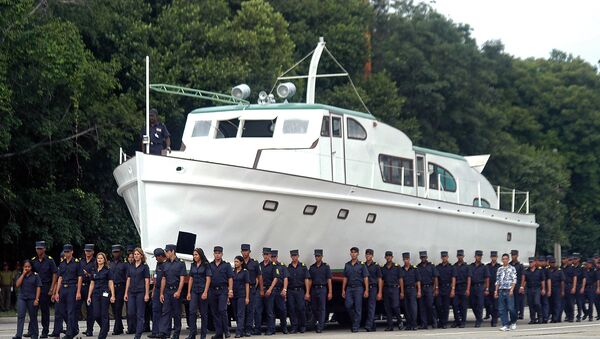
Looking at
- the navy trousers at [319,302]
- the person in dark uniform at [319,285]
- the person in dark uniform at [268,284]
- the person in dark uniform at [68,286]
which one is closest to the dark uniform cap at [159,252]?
the person in dark uniform at [68,286]

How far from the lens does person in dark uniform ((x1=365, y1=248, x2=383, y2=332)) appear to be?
23172 mm

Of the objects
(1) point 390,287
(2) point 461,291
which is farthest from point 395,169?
(1) point 390,287

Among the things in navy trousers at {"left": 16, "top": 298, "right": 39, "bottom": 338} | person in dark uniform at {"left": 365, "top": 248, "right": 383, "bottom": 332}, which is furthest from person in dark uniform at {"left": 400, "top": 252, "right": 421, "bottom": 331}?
navy trousers at {"left": 16, "top": 298, "right": 39, "bottom": 338}

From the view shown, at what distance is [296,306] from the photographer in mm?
22453

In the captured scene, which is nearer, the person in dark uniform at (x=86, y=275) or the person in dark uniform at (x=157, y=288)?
the person in dark uniform at (x=157, y=288)

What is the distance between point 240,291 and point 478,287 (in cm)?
631

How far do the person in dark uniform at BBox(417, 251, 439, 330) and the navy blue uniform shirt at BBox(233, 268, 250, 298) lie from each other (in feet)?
15.4

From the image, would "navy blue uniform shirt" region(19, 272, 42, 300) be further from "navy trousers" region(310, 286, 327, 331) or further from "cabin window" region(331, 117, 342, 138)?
"cabin window" region(331, 117, 342, 138)

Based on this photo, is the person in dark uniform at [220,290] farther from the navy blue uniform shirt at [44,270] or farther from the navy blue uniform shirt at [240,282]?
the navy blue uniform shirt at [44,270]

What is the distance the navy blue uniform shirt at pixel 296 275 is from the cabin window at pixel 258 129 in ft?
11.2

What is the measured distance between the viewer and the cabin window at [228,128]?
25.0 m

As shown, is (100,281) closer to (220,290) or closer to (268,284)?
(220,290)

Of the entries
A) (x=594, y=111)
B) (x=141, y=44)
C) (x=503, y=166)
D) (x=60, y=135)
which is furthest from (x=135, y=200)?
(x=594, y=111)

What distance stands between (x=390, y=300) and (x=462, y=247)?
15.0 ft
